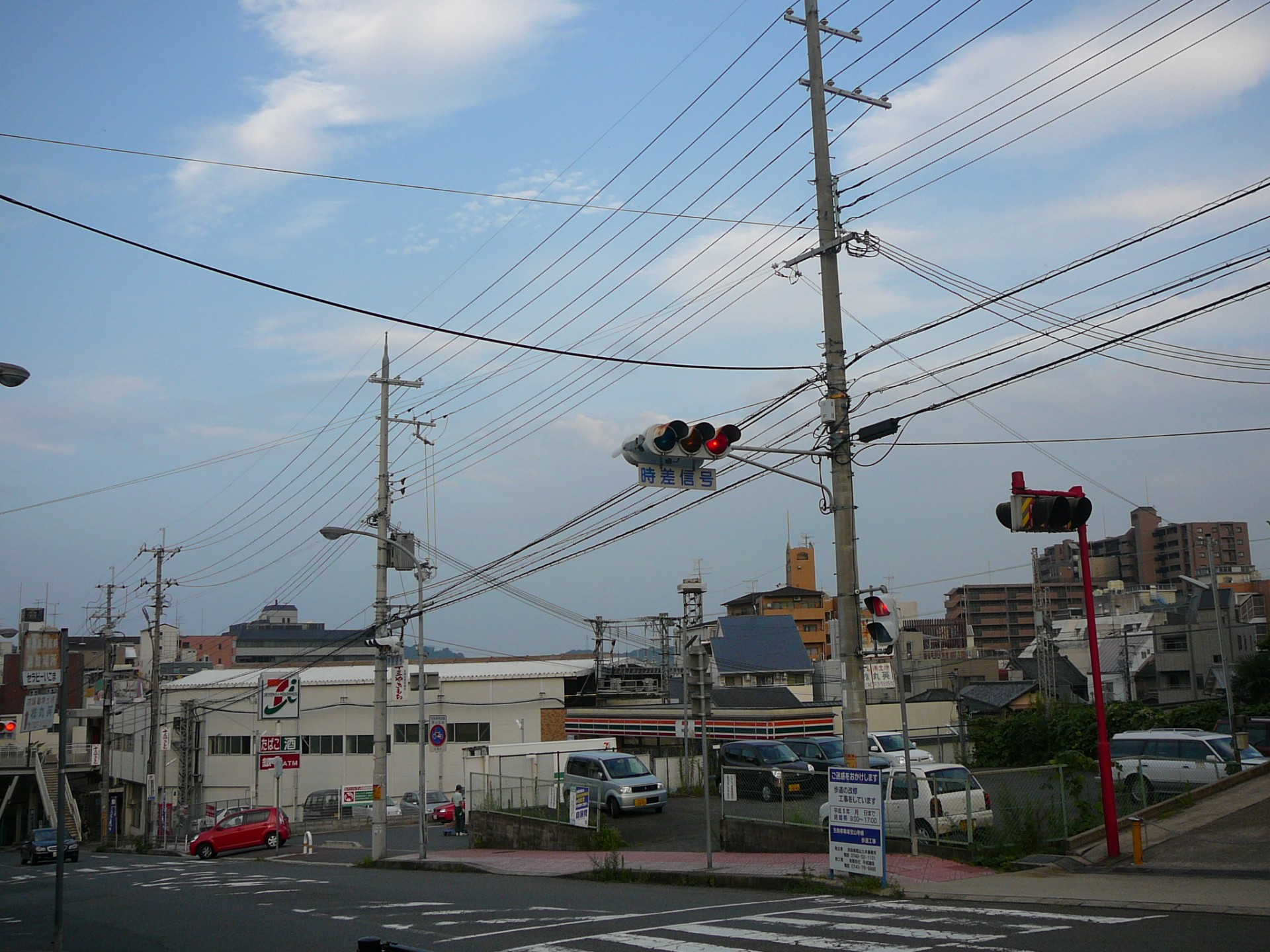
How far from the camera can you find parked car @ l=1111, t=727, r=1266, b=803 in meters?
22.4

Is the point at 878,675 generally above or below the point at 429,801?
above

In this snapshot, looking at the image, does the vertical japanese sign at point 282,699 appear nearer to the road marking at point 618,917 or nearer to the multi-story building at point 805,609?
the road marking at point 618,917

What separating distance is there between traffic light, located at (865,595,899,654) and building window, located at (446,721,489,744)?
134 feet

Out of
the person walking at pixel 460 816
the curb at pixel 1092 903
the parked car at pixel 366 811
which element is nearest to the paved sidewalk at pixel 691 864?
the curb at pixel 1092 903

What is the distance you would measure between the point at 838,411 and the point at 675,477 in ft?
11.1

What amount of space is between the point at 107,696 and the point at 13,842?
106 ft

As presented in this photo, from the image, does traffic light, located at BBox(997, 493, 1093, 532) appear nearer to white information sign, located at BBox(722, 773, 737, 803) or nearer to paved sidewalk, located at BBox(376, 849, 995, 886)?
paved sidewalk, located at BBox(376, 849, 995, 886)

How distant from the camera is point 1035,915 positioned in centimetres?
1172

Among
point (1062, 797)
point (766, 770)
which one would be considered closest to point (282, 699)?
point (766, 770)

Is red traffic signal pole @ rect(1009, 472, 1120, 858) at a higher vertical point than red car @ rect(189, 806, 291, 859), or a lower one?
higher

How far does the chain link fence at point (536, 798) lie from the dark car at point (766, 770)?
149 inches

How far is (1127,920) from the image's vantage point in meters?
11.0

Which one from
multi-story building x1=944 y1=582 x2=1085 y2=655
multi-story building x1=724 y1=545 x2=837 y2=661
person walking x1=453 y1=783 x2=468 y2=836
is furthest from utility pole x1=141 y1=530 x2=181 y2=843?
multi-story building x1=944 y1=582 x2=1085 y2=655

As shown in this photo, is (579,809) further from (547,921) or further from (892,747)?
(892,747)
